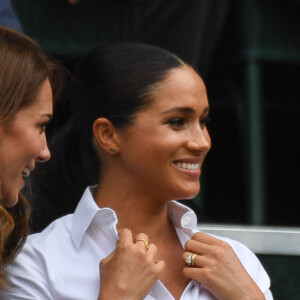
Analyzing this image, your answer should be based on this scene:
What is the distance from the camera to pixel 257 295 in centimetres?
298

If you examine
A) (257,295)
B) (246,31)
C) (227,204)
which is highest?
(246,31)

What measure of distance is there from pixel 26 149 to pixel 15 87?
178mm

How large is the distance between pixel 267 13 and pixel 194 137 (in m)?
1.40

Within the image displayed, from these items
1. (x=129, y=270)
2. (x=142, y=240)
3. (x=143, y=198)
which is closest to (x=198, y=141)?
(x=143, y=198)

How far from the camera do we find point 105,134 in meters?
3.15

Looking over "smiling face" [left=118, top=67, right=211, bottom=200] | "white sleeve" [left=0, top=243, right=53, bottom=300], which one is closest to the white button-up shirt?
"white sleeve" [left=0, top=243, right=53, bottom=300]

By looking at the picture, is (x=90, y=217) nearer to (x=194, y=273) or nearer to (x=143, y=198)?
(x=143, y=198)

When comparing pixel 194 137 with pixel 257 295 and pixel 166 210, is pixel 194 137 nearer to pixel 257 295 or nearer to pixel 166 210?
pixel 166 210

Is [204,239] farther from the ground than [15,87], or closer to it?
closer to it

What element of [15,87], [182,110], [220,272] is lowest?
[220,272]

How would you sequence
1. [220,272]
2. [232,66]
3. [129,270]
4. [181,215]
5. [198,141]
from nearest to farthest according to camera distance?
[129,270] < [220,272] < [198,141] < [181,215] < [232,66]

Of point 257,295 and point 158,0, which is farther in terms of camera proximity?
point 158,0

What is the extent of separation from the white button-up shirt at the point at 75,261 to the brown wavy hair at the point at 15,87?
0.18ft

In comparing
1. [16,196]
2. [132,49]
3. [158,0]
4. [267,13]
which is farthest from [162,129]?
[267,13]
